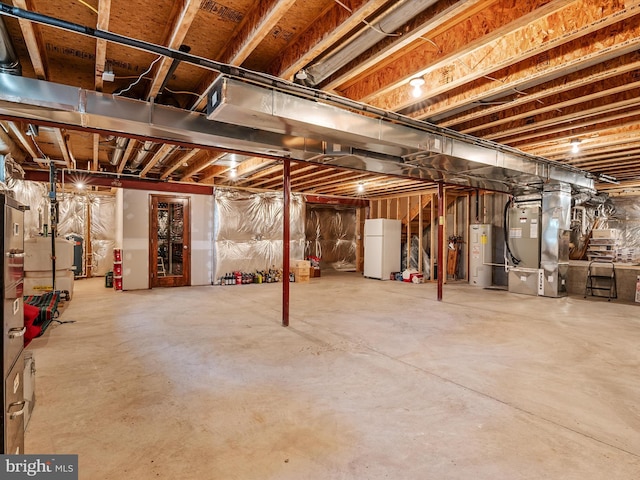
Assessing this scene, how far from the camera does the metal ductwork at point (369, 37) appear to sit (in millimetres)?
1912

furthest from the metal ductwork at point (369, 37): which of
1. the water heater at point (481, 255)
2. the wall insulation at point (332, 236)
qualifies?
the wall insulation at point (332, 236)

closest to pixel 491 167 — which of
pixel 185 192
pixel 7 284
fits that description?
pixel 7 284

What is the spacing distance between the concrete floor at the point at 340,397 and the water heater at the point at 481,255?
2.94m

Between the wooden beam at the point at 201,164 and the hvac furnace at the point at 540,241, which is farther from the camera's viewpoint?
the hvac furnace at the point at 540,241

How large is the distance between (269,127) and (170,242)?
18.5ft

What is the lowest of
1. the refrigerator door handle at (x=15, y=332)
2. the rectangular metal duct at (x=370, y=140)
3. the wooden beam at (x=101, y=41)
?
the refrigerator door handle at (x=15, y=332)

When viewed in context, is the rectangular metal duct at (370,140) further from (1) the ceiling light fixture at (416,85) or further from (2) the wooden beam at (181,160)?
(2) the wooden beam at (181,160)

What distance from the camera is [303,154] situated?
Result: 3.85 metres

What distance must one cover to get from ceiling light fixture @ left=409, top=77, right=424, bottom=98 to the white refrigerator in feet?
18.8

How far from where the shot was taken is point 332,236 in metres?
10.9

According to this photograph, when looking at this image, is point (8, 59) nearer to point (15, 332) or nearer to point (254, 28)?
point (254, 28)

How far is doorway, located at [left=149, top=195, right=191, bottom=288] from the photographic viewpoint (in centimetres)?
703

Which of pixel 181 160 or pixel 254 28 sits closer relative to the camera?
pixel 254 28

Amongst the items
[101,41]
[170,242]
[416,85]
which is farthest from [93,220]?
[416,85]
